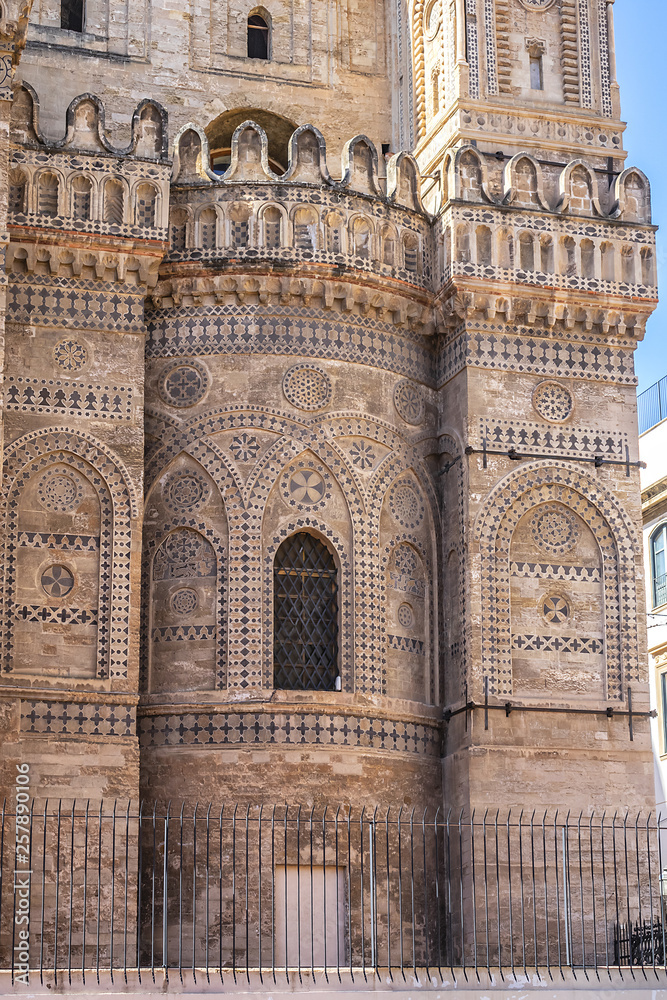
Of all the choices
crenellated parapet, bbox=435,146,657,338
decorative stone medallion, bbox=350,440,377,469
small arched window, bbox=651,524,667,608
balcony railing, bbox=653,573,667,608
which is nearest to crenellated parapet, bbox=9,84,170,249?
decorative stone medallion, bbox=350,440,377,469

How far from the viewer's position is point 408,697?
50.5 feet

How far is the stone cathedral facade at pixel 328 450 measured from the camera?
571 inches

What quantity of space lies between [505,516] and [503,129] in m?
4.38

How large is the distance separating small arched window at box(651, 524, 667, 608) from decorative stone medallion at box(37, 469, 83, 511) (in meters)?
10.7

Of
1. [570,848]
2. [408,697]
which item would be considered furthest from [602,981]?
[408,697]

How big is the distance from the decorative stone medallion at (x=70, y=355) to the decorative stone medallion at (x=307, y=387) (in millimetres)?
2002

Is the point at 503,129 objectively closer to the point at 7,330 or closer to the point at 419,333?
the point at 419,333

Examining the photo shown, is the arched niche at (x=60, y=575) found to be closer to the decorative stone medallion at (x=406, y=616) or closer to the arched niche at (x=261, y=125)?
the decorative stone medallion at (x=406, y=616)

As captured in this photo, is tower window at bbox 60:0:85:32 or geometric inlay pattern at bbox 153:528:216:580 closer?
geometric inlay pattern at bbox 153:528:216:580

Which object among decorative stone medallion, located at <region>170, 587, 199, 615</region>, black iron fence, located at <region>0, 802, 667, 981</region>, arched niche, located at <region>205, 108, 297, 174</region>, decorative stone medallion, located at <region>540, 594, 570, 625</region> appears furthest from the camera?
arched niche, located at <region>205, 108, 297, 174</region>

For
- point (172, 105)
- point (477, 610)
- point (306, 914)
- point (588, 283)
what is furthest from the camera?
point (172, 105)

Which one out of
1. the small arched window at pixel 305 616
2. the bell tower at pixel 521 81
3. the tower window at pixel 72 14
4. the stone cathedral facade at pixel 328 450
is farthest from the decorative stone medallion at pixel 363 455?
the tower window at pixel 72 14

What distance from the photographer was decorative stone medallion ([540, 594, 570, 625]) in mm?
15609

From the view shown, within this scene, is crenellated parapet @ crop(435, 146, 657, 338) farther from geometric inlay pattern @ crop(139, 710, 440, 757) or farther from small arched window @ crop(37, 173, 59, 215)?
geometric inlay pattern @ crop(139, 710, 440, 757)
